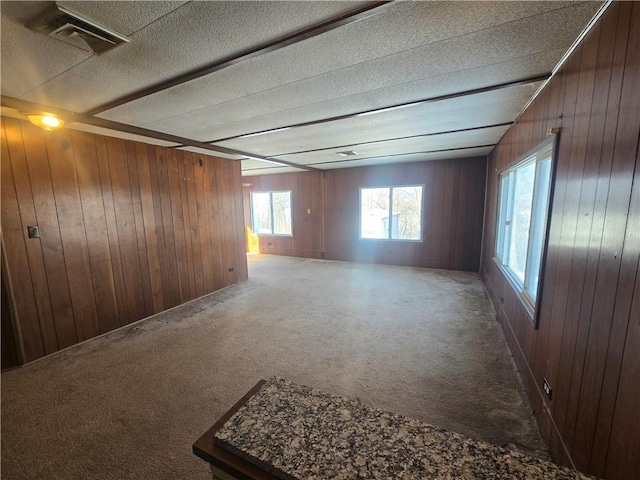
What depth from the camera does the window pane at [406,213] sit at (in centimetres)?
582

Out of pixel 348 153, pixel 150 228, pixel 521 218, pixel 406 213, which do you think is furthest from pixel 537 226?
pixel 150 228

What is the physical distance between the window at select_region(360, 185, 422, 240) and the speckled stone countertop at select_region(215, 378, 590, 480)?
5.58 m

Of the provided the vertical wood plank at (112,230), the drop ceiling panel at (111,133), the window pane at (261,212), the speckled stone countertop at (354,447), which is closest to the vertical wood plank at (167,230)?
the drop ceiling panel at (111,133)

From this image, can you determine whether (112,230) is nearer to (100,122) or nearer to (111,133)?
(111,133)

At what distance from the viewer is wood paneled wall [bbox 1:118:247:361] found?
8.06ft

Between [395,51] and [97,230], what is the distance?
3438 mm

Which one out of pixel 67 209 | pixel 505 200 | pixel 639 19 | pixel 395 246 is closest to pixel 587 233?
pixel 639 19

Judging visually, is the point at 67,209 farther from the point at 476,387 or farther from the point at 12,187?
the point at 476,387

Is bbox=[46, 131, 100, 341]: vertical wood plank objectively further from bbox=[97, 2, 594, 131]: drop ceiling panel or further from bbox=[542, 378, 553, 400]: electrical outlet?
bbox=[542, 378, 553, 400]: electrical outlet

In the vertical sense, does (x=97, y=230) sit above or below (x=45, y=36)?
below

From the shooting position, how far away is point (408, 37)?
139 centimetres

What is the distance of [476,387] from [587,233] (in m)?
1.42

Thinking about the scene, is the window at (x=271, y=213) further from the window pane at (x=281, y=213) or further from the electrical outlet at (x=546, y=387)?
the electrical outlet at (x=546, y=387)

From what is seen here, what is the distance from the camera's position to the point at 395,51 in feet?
4.96
